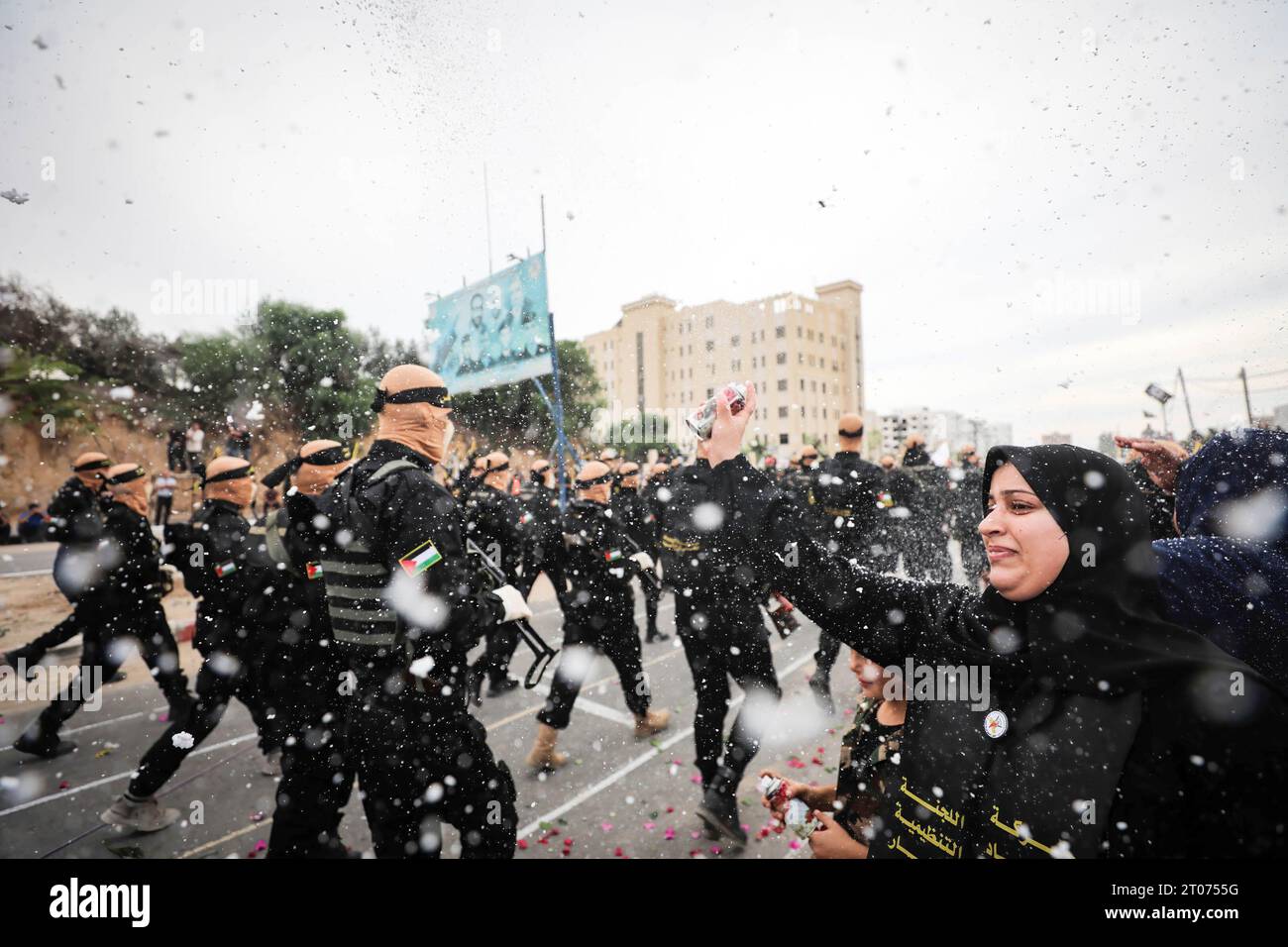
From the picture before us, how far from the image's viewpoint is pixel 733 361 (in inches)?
1905

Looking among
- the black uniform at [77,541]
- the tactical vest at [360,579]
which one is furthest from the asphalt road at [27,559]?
the tactical vest at [360,579]

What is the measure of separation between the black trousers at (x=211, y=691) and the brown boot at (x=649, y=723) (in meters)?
2.58

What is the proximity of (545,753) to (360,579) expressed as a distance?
8.16 ft

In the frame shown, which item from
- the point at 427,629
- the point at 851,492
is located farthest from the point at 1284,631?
the point at 851,492

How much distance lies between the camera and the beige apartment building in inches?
1757

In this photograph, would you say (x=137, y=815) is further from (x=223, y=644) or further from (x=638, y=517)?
(x=638, y=517)

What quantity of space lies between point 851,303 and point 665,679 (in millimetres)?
24842

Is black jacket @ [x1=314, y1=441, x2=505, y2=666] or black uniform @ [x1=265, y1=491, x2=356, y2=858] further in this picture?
black uniform @ [x1=265, y1=491, x2=356, y2=858]

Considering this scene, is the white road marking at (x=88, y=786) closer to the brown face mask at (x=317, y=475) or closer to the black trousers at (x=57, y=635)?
the black trousers at (x=57, y=635)

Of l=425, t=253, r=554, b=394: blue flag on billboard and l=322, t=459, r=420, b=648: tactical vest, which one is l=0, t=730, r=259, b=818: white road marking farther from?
l=425, t=253, r=554, b=394: blue flag on billboard

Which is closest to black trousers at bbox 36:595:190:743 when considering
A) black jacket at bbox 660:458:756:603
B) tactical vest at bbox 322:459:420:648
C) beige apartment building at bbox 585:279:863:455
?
tactical vest at bbox 322:459:420:648

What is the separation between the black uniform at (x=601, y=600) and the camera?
4.67 meters

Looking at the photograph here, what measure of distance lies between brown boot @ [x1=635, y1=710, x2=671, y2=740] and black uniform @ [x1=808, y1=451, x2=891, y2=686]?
1.79 m

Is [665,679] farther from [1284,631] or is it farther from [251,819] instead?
[1284,631]
